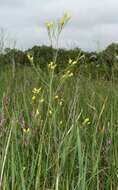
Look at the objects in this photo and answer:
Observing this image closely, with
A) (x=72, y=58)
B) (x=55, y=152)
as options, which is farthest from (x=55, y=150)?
(x=72, y=58)

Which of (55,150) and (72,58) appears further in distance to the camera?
(72,58)

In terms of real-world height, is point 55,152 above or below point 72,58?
below

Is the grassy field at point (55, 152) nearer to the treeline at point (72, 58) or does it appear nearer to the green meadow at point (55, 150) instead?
the green meadow at point (55, 150)

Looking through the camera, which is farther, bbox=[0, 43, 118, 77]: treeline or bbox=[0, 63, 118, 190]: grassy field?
bbox=[0, 43, 118, 77]: treeline

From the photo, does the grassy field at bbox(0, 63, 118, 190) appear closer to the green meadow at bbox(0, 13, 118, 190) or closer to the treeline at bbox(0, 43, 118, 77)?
the green meadow at bbox(0, 13, 118, 190)

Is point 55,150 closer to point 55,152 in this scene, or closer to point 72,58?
point 55,152

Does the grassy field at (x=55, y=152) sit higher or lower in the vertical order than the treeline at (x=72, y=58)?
lower

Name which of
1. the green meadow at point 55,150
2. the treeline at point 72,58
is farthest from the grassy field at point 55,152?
the treeline at point 72,58

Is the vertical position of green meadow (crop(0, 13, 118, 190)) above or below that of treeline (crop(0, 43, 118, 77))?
below

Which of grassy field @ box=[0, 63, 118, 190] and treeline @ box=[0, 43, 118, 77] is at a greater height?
treeline @ box=[0, 43, 118, 77]

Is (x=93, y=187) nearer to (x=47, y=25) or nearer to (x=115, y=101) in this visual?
(x=47, y=25)

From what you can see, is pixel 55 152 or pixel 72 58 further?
pixel 72 58

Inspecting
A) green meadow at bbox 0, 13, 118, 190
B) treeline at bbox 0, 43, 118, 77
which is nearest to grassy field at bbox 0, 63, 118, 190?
green meadow at bbox 0, 13, 118, 190

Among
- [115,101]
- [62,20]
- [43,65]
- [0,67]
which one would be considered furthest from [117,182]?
[43,65]
